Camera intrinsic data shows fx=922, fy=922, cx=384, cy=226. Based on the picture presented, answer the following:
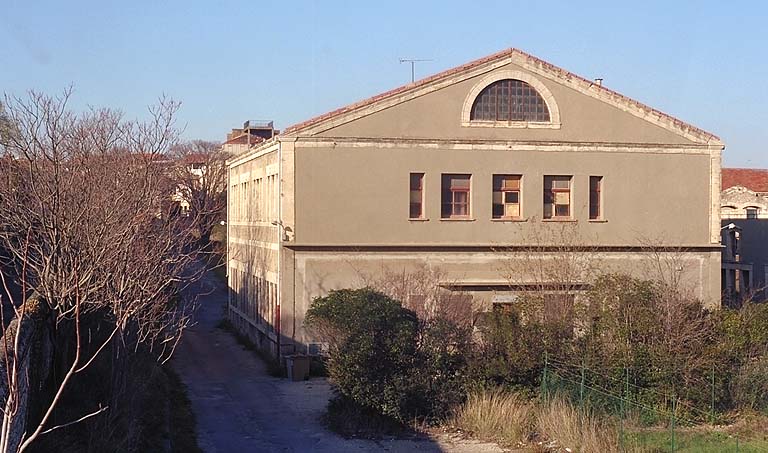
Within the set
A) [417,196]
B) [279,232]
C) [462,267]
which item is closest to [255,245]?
[279,232]

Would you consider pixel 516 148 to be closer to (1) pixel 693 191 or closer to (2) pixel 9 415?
(1) pixel 693 191

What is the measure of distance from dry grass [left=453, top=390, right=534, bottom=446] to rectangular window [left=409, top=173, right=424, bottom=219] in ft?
27.9

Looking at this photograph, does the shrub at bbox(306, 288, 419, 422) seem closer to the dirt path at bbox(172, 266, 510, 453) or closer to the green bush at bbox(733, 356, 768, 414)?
the dirt path at bbox(172, 266, 510, 453)

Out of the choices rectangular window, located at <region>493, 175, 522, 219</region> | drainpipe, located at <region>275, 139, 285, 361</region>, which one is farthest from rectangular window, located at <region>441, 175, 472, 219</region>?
Result: drainpipe, located at <region>275, 139, 285, 361</region>

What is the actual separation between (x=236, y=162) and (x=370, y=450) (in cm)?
2110

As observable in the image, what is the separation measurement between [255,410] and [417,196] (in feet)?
28.4

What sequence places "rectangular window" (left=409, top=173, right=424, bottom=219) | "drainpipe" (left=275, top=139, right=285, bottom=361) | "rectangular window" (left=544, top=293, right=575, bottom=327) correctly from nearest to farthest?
"rectangular window" (left=544, top=293, right=575, bottom=327), "drainpipe" (left=275, top=139, right=285, bottom=361), "rectangular window" (left=409, top=173, right=424, bottom=219)

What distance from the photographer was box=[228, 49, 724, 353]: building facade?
2647 centimetres

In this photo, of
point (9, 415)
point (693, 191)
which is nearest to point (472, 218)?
point (693, 191)

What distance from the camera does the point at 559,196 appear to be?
1112 inches

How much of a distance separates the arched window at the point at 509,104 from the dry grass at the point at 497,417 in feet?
34.0

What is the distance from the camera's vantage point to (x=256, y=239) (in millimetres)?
31672

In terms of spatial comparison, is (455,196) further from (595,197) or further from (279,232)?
(279,232)

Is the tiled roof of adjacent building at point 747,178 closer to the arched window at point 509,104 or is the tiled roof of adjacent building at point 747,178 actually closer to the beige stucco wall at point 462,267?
the beige stucco wall at point 462,267
